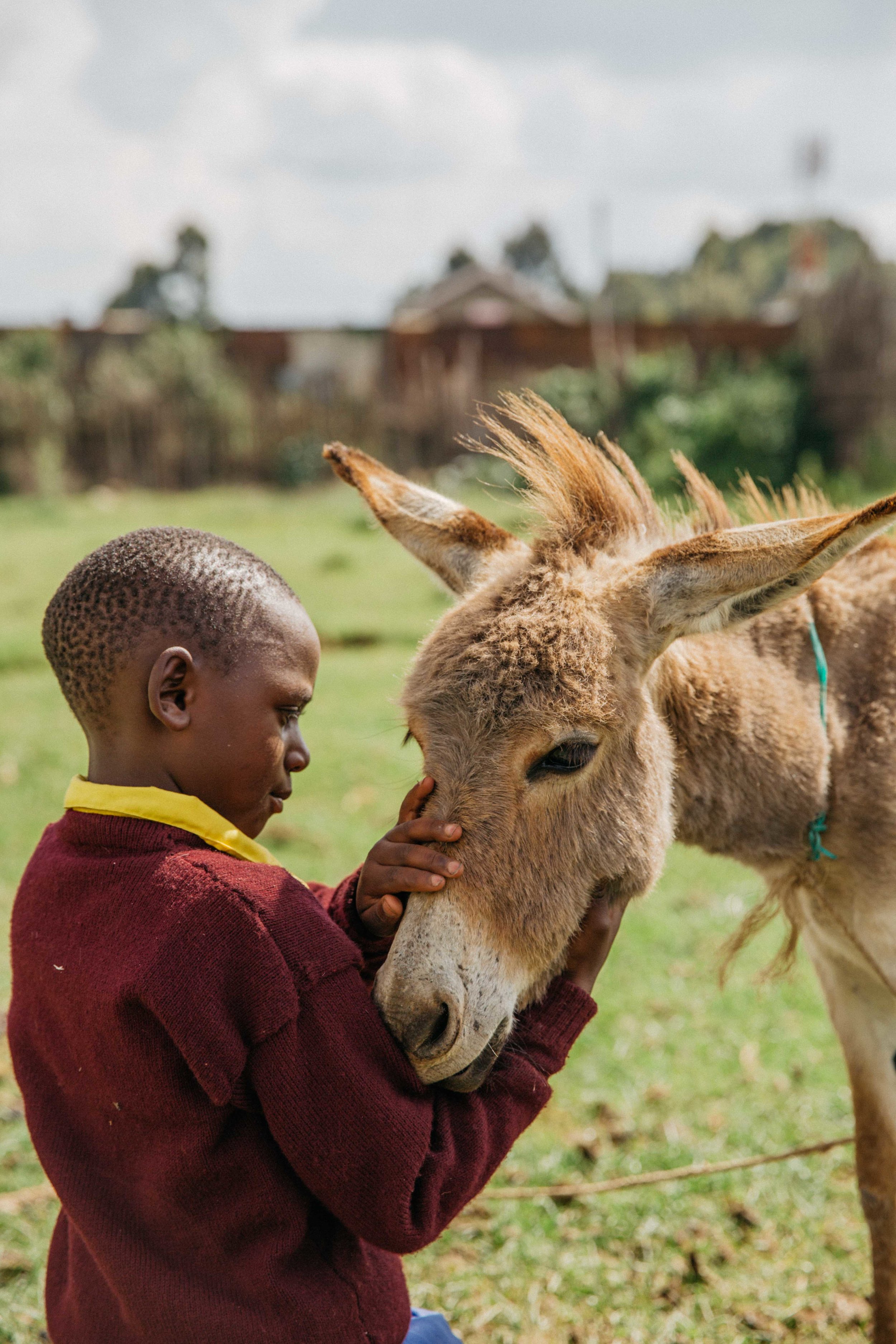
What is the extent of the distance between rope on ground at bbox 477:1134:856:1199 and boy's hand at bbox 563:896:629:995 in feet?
5.38

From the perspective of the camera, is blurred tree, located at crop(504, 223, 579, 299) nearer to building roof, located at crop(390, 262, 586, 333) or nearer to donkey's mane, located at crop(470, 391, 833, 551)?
building roof, located at crop(390, 262, 586, 333)

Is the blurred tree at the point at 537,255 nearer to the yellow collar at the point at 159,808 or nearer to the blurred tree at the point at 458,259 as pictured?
the blurred tree at the point at 458,259

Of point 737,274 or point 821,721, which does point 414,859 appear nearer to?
point 821,721

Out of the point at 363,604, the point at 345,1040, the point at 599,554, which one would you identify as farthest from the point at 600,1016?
the point at 363,604

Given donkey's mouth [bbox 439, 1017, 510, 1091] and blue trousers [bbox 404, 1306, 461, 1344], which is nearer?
donkey's mouth [bbox 439, 1017, 510, 1091]

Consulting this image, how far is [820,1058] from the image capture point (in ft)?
15.6

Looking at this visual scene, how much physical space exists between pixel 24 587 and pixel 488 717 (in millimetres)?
11726

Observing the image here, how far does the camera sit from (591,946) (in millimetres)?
2287

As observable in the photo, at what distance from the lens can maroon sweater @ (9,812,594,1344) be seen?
179cm

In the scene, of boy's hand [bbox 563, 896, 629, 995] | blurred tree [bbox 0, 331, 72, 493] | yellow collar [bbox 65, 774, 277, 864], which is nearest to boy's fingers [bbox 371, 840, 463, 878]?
yellow collar [bbox 65, 774, 277, 864]

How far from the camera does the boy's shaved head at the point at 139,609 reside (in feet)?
6.51

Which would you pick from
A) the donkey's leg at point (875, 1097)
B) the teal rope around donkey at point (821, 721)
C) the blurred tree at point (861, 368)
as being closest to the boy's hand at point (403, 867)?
the teal rope around donkey at point (821, 721)

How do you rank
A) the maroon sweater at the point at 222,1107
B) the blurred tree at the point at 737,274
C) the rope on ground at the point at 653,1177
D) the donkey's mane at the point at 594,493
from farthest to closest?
the blurred tree at the point at 737,274, the rope on ground at the point at 653,1177, the donkey's mane at the point at 594,493, the maroon sweater at the point at 222,1107

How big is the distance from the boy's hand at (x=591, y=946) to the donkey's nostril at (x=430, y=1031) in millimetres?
377
